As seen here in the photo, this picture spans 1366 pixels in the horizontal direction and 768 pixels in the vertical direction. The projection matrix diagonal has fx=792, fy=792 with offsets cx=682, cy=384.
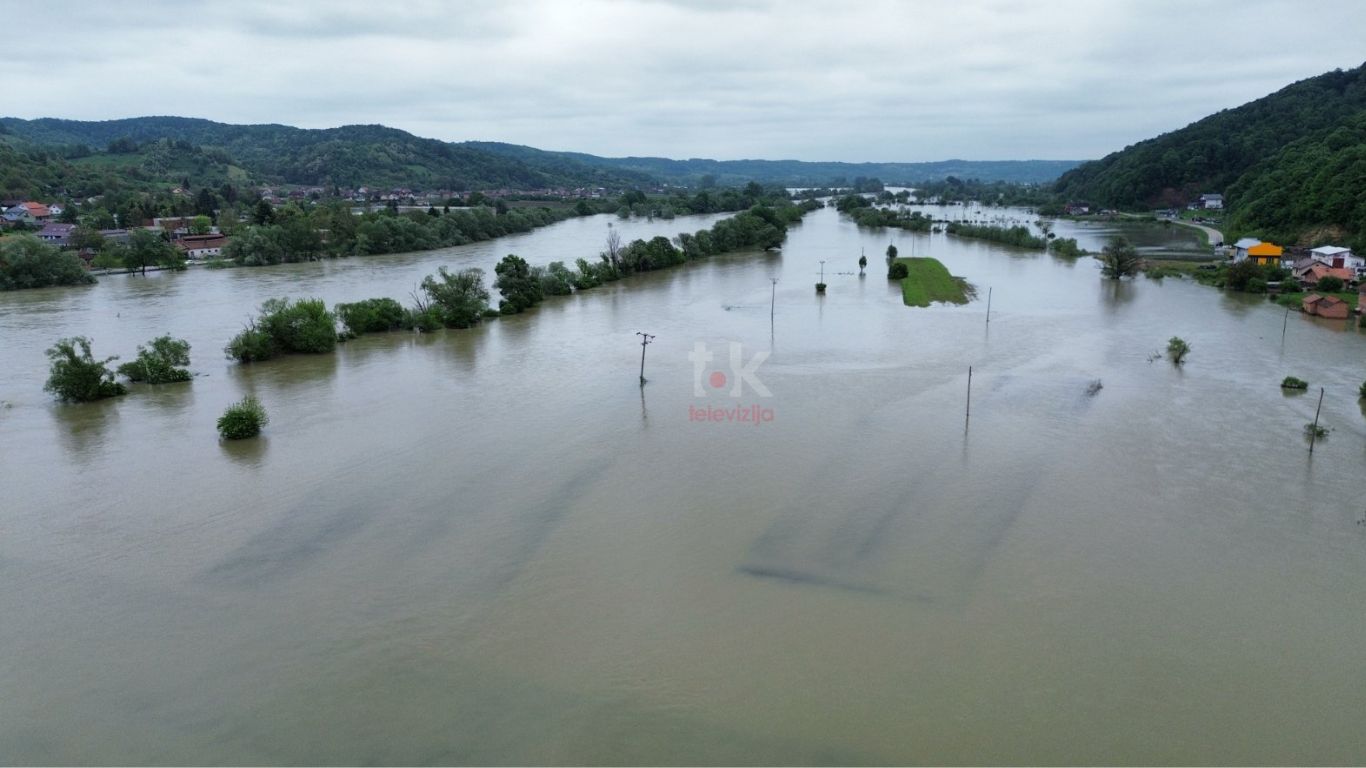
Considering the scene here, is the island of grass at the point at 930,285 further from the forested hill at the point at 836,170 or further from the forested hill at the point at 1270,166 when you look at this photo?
the forested hill at the point at 836,170

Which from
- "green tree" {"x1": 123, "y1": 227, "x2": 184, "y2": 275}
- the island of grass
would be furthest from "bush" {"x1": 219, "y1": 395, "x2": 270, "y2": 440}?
"green tree" {"x1": 123, "y1": 227, "x2": 184, "y2": 275}

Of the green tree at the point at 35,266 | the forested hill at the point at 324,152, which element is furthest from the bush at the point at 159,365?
the forested hill at the point at 324,152

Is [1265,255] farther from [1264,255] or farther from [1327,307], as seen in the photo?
[1327,307]

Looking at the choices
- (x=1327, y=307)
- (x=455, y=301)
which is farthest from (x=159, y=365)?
(x=1327, y=307)

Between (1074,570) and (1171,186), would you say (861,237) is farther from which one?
(1074,570)

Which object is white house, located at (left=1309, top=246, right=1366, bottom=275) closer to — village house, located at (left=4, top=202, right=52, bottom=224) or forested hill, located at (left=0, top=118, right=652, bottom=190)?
village house, located at (left=4, top=202, right=52, bottom=224)
